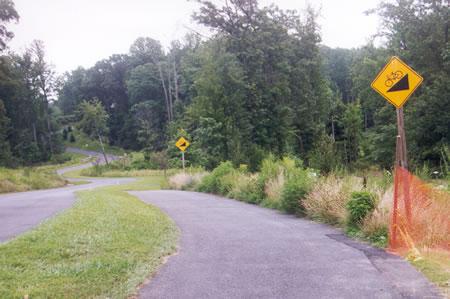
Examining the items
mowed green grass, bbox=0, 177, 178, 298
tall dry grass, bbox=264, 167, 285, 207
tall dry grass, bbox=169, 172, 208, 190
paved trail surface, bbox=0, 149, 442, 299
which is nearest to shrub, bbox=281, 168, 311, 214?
tall dry grass, bbox=264, 167, 285, 207

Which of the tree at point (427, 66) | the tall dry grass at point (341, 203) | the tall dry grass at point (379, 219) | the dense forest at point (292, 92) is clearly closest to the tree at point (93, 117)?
the dense forest at point (292, 92)

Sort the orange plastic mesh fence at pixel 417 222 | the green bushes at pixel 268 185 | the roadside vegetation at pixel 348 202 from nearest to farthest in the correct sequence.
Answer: the roadside vegetation at pixel 348 202 < the orange plastic mesh fence at pixel 417 222 < the green bushes at pixel 268 185

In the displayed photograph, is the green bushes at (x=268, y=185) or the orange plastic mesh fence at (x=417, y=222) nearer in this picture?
the orange plastic mesh fence at (x=417, y=222)

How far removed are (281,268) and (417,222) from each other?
121 inches

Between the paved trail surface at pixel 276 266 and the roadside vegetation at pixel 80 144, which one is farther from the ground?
the roadside vegetation at pixel 80 144

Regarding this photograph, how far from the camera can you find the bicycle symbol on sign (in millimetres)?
7641

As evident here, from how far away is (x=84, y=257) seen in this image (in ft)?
20.9

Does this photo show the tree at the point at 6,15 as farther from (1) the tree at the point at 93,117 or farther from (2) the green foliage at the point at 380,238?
(2) the green foliage at the point at 380,238

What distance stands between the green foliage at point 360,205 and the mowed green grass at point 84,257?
4056 millimetres

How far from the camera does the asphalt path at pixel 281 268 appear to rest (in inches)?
194

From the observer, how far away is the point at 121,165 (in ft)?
199

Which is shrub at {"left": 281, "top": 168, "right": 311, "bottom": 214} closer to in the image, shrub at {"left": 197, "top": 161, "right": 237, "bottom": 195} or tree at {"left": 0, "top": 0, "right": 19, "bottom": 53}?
shrub at {"left": 197, "top": 161, "right": 237, "bottom": 195}

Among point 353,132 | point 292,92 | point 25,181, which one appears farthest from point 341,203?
point 353,132

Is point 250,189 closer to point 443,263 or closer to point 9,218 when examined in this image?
point 9,218
